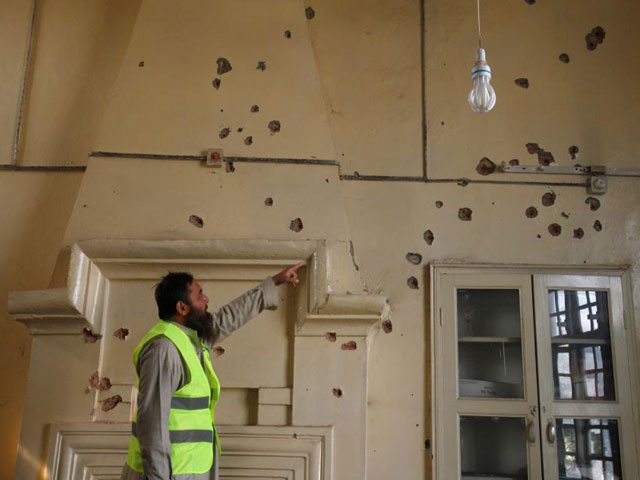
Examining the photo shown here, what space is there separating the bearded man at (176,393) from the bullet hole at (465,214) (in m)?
1.54

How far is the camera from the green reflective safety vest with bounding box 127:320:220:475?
2.31 m

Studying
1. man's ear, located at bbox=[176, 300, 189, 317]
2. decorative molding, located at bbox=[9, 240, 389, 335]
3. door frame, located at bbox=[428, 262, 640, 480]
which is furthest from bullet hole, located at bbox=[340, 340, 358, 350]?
man's ear, located at bbox=[176, 300, 189, 317]

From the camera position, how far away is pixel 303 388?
3.14m

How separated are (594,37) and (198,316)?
2.73m

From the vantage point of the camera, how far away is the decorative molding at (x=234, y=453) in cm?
305

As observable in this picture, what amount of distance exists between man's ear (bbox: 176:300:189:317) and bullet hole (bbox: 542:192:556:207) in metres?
2.03

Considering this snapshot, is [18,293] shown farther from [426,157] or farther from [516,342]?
[516,342]

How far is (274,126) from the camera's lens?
3475 mm

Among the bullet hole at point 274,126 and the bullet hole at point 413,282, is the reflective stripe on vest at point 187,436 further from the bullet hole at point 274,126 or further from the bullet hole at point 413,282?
the bullet hole at point 274,126

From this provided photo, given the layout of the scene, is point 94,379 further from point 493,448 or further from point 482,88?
point 482,88

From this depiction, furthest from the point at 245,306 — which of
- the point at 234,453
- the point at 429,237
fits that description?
the point at 429,237

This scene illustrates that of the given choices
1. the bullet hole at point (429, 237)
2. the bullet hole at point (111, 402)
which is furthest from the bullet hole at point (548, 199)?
the bullet hole at point (111, 402)

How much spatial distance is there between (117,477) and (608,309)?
8.14 feet

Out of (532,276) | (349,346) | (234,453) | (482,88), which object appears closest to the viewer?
(482,88)
